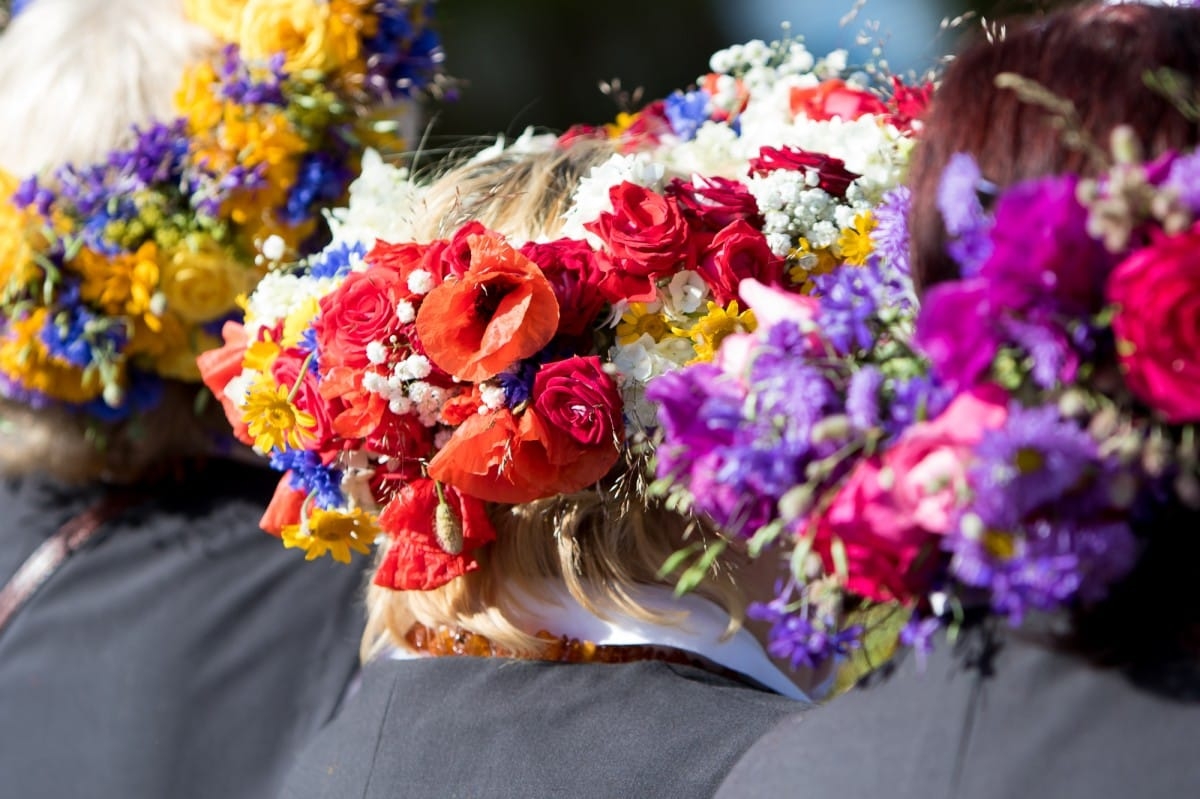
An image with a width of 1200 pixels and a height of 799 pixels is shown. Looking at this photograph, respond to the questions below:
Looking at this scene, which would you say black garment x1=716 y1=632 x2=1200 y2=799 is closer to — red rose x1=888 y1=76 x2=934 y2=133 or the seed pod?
the seed pod

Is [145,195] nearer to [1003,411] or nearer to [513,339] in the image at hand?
[513,339]

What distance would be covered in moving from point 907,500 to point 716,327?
0.63 metres

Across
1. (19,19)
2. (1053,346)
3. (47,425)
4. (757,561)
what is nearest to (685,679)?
(757,561)

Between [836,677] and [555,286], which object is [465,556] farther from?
[836,677]

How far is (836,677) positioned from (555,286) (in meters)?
0.82

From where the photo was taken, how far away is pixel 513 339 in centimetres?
160

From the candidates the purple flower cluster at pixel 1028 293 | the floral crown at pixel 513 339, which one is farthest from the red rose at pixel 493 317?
the purple flower cluster at pixel 1028 293

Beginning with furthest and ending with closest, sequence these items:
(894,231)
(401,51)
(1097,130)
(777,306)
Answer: (401,51)
(894,231)
(777,306)
(1097,130)

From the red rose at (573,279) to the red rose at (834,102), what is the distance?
0.58 meters

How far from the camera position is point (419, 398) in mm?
1680

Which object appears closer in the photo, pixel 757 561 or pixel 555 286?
pixel 555 286

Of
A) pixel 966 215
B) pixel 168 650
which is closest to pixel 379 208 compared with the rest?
pixel 168 650

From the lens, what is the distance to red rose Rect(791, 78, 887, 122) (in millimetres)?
2051

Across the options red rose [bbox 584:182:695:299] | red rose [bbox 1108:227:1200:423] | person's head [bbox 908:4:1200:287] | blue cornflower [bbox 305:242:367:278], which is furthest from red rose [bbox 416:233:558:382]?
red rose [bbox 1108:227:1200:423]
